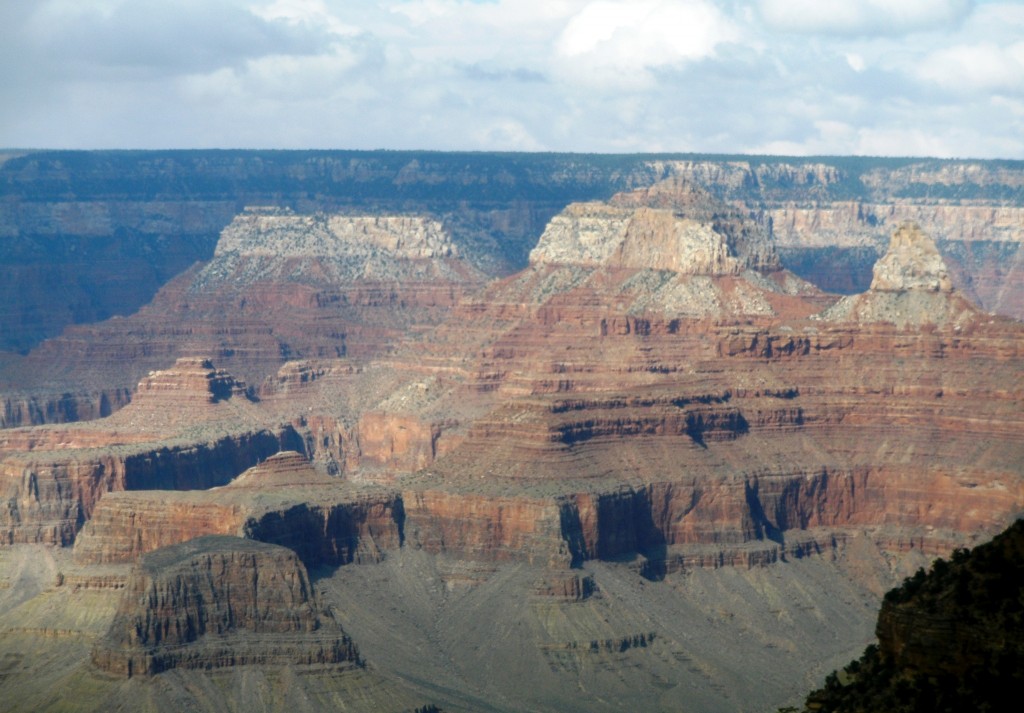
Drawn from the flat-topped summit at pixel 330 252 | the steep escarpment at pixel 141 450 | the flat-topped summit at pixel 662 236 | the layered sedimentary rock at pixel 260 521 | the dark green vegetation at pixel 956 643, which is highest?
the dark green vegetation at pixel 956 643

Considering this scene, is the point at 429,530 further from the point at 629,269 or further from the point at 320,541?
the point at 629,269

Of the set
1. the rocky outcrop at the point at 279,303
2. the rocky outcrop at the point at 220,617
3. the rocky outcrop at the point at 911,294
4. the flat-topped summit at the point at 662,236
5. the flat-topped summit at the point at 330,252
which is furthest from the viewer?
the flat-topped summit at the point at 330,252

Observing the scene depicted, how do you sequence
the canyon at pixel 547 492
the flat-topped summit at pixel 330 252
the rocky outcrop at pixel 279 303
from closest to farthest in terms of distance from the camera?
1. the canyon at pixel 547 492
2. the rocky outcrop at pixel 279 303
3. the flat-topped summit at pixel 330 252

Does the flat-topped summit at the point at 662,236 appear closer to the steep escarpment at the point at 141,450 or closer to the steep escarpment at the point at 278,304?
the steep escarpment at the point at 278,304

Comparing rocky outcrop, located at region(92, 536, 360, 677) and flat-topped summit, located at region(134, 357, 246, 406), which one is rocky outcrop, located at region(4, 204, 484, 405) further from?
rocky outcrop, located at region(92, 536, 360, 677)

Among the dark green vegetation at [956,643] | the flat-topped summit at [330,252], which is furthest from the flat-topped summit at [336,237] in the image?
the dark green vegetation at [956,643]

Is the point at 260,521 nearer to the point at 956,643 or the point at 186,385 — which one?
the point at 186,385

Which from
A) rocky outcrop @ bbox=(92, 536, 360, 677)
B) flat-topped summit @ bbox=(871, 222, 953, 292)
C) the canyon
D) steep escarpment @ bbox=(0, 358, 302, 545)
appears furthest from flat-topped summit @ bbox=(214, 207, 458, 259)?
rocky outcrop @ bbox=(92, 536, 360, 677)

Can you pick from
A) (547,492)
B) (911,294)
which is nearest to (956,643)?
(547,492)
